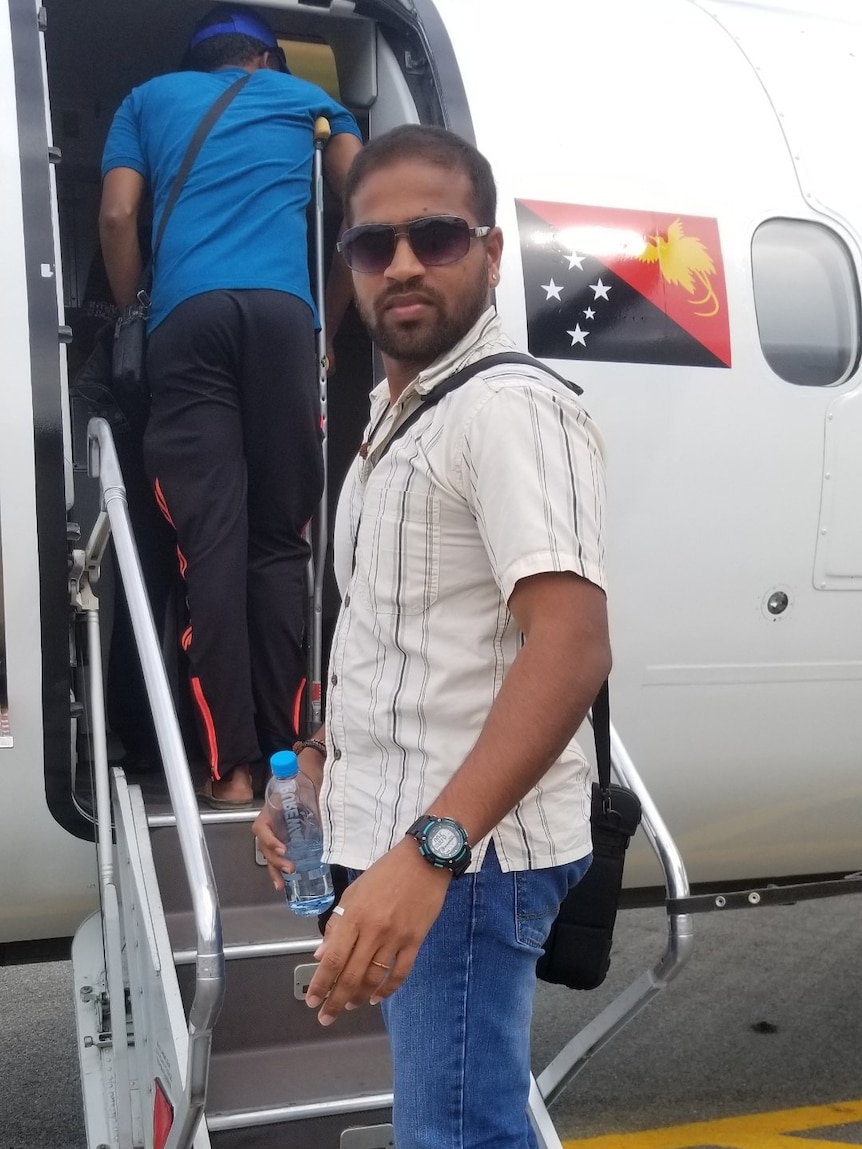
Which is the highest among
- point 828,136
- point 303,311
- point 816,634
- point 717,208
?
point 828,136

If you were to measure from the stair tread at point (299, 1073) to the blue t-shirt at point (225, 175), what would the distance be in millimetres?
1736

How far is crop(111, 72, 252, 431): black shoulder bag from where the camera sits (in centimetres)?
283

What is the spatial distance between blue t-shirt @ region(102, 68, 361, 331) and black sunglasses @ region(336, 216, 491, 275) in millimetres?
1312

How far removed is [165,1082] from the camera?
7.05 ft

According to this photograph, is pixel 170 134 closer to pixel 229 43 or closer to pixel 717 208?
pixel 229 43

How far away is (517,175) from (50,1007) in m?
3.77

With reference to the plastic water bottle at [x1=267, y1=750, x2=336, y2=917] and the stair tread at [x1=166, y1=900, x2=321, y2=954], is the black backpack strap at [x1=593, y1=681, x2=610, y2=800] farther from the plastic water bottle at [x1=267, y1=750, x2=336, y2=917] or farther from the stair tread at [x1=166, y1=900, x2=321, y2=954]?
the stair tread at [x1=166, y1=900, x2=321, y2=954]

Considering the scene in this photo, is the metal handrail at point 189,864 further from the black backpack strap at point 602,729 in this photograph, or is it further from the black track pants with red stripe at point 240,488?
the black backpack strap at point 602,729

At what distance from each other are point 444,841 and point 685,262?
224 centimetres

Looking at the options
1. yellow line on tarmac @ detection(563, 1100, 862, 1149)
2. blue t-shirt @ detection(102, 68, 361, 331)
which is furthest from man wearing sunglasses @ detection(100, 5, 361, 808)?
yellow line on tarmac @ detection(563, 1100, 862, 1149)

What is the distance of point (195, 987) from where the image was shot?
201 cm

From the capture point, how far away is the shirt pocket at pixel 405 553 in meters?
1.42

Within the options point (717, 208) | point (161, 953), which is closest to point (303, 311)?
point (717, 208)

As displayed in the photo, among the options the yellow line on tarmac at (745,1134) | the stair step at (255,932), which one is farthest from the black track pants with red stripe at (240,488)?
the yellow line on tarmac at (745,1134)
